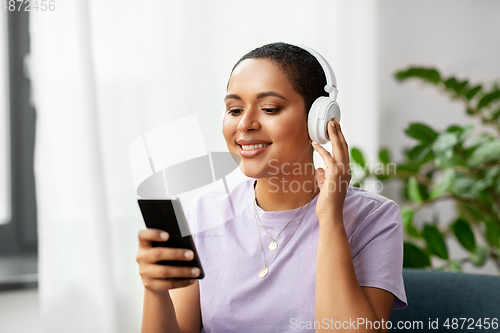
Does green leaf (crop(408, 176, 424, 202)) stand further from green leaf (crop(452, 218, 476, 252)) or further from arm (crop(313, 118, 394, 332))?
arm (crop(313, 118, 394, 332))

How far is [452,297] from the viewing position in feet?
3.14

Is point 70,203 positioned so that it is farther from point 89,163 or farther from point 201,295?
point 201,295

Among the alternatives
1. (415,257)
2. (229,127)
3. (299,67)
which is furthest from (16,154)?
(415,257)

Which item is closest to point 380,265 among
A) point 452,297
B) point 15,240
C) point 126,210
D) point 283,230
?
point 283,230

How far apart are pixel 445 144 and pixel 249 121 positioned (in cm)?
97

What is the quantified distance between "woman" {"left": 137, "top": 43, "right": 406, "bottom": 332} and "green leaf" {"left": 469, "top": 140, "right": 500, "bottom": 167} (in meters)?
0.77

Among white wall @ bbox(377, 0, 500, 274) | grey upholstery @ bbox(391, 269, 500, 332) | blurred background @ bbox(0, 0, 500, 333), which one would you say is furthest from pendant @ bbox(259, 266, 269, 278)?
white wall @ bbox(377, 0, 500, 274)

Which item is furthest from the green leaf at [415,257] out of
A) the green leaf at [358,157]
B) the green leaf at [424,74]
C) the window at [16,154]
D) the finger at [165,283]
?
the window at [16,154]

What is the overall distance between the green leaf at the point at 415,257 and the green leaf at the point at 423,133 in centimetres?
42

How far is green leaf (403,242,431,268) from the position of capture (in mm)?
1333

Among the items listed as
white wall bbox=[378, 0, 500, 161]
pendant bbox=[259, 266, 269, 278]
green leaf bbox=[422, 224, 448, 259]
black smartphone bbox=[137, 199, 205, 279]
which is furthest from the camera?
white wall bbox=[378, 0, 500, 161]

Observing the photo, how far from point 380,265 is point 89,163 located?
39.3 inches

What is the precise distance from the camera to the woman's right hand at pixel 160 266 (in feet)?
1.96

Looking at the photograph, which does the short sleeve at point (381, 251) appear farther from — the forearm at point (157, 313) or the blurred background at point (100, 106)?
the blurred background at point (100, 106)
